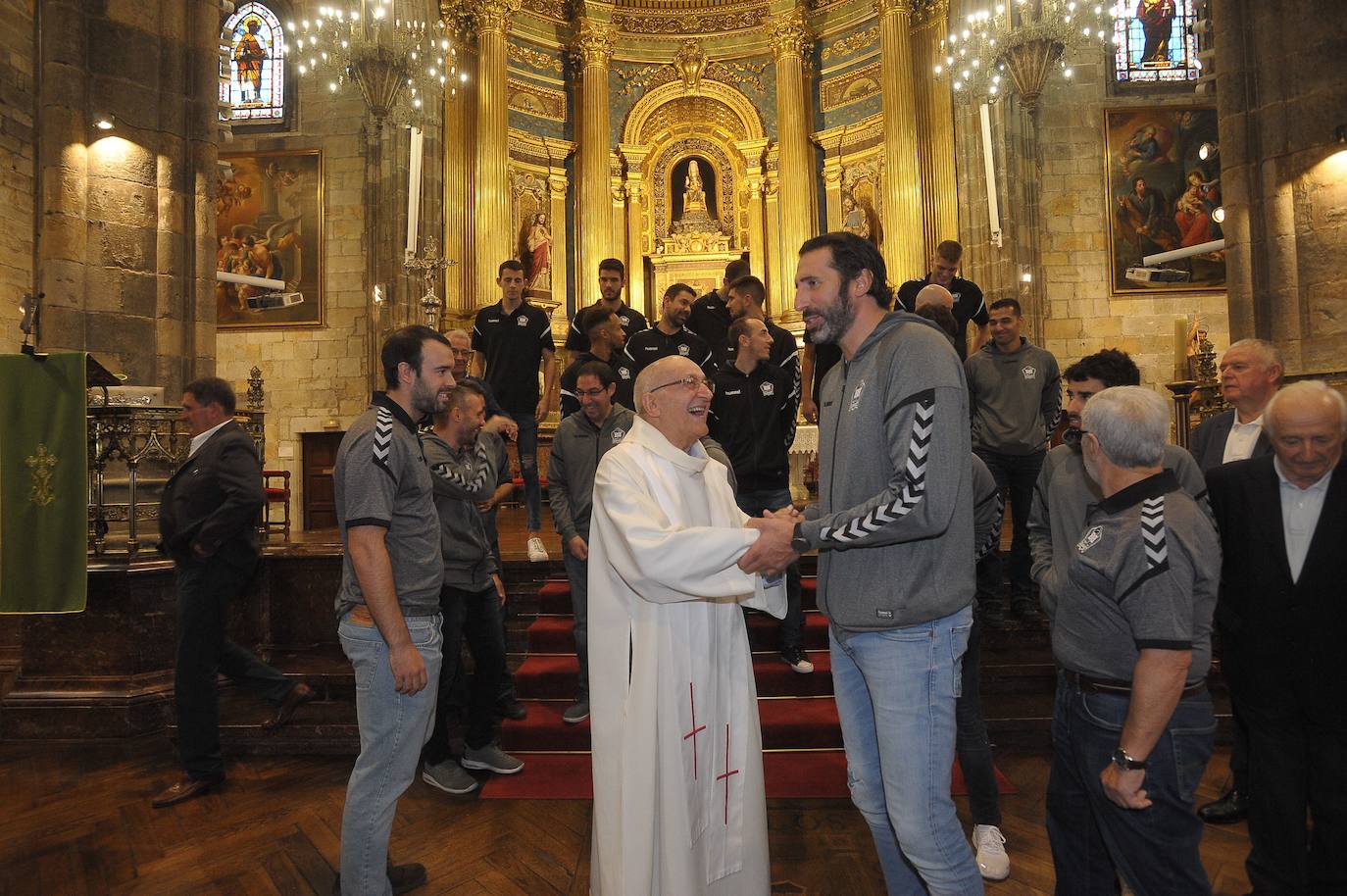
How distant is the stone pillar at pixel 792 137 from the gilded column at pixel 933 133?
2300 mm

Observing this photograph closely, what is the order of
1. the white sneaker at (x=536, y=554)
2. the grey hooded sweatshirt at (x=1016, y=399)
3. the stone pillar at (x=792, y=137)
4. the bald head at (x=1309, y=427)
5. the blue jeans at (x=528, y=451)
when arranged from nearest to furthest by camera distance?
1. the bald head at (x=1309, y=427)
2. the grey hooded sweatshirt at (x=1016, y=399)
3. the white sneaker at (x=536, y=554)
4. the blue jeans at (x=528, y=451)
5. the stone pillar at (x=792, y=137)

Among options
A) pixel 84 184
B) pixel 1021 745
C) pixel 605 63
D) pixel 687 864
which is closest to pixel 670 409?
pixel 687 864

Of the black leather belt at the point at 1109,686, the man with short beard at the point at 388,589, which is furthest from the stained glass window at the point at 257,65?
the black leather belt at the point at 1109,686

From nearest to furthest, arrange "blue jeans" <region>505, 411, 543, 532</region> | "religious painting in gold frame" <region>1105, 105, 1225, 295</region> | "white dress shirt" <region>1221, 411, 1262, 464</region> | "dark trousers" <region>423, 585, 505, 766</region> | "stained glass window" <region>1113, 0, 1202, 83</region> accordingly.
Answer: "white dress shirt" <region>1221, 411, 1262, 464</region>
"dark trousers" <region>423, 585, 505, 766</region>
"blue jeans" <region>505, 411, 543, 532</region>
"religious painting in gold frame" <region>1105, 105, 1225, 295</region>
"stained glass window" <region>1113, 0, 1202, 83</region>

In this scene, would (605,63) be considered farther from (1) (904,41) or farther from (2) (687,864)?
(2) (687,864)

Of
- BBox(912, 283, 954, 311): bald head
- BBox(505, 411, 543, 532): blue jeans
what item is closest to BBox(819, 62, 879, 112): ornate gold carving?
BBox(505, 411, 543, 532): blue jeans

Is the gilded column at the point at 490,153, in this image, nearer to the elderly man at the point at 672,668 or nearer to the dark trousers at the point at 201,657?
the dark trousers at the point at 201,657

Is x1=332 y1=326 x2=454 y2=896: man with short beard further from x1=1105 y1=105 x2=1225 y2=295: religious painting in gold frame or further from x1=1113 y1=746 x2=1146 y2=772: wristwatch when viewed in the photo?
x1=1105 y1=105 x2=1225 y2=295: religious painting in gold frame

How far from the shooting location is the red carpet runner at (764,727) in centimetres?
438

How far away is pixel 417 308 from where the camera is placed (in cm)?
1411

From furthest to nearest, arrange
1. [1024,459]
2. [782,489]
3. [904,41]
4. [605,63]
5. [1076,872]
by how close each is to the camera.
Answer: [605,63] < [904,41] < [1024,459] < [782,489] < [1076,872]

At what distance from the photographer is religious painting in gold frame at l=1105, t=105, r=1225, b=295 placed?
13781mm

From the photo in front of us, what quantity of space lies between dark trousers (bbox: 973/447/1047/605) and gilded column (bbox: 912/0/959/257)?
9.72 m

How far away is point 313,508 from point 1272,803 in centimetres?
1368
